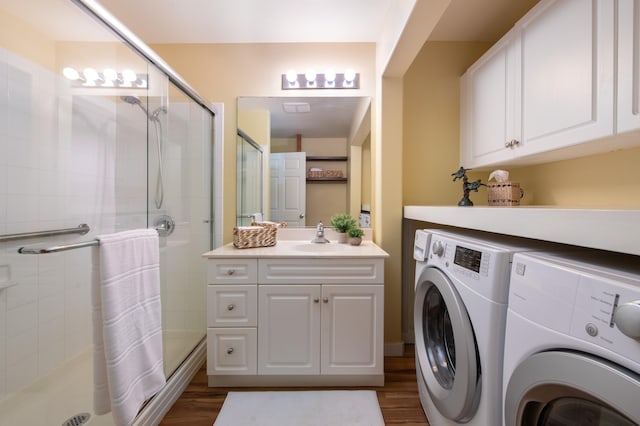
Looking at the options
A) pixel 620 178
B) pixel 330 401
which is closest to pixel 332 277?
pixel 330 401

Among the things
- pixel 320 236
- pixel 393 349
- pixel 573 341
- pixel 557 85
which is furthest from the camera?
pixel 320 236

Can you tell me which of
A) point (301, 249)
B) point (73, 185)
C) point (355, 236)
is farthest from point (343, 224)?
point (73, 185)

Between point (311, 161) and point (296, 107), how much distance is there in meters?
0.45

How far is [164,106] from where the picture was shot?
1.63m

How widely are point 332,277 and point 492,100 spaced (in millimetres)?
1539

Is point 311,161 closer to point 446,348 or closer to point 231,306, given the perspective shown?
point 231,306

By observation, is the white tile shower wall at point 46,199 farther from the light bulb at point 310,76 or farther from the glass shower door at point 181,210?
the light bulb at point 310,76

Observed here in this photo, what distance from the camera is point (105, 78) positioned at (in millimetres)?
1600

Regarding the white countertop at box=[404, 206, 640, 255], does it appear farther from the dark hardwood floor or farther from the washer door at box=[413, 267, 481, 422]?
the dark hardwood floor

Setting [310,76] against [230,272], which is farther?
[310,76]

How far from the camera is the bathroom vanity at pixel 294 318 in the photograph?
1.58 meters

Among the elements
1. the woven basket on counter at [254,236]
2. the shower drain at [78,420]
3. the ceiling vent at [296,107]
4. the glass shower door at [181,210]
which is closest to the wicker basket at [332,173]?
the ceiling vent at [296,107]

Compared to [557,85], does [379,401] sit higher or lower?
lower

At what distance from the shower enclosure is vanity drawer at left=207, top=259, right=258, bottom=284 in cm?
32
